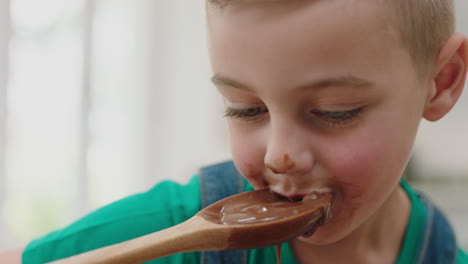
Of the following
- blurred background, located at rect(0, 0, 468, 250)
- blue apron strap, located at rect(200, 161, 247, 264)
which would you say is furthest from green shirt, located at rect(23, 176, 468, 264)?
blurred background, located at rect(0, 0, 468, 250)

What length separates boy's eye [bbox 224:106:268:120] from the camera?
72 cm

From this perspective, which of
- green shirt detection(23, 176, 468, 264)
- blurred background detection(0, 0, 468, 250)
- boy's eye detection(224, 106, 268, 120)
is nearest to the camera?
boy's eye detection(224, 106, 268, 120)

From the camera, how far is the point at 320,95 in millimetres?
651

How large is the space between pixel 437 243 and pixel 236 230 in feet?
1.56

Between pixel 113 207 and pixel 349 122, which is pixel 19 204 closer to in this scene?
pixel 113 207

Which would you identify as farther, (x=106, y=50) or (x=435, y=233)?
(x=106, y=50)

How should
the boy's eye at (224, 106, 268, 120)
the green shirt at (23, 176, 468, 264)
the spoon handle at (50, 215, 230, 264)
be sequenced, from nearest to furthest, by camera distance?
the spoon handle at (50, 215, 230, 264) → the boy's eye at (224, 106, 268, 120) → the green shirt at (23, 176, 468, 264)

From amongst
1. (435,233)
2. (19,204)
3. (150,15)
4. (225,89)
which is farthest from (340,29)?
(150,15)

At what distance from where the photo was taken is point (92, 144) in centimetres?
179

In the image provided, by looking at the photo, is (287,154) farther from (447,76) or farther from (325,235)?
(447,76)

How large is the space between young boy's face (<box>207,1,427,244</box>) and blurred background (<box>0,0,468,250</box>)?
2.80 feet

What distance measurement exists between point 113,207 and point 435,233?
1.85ft

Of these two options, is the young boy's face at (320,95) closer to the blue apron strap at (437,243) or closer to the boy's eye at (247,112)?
the boy's eye at (247,112)

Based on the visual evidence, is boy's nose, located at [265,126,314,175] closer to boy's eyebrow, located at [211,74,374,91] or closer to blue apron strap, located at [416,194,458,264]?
boy's eyebrow, located at [211,74,374,91]
